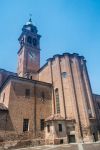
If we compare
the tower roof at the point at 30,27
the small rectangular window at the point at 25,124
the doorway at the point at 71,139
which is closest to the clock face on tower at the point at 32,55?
the tower roof at the point at 30,27

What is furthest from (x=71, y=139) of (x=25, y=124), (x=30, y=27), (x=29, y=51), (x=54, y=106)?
(x=30, y=27)

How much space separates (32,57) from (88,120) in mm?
20099

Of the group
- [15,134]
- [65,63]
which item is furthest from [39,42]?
[15,134]

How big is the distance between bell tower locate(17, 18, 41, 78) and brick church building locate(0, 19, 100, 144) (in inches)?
263

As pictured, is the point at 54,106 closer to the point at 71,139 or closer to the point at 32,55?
the point at 71,139

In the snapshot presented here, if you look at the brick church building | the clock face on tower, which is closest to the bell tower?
the clock face on tower

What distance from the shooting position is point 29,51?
33969 millimetres

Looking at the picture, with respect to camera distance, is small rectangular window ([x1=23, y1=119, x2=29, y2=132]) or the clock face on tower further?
the clock face on tower

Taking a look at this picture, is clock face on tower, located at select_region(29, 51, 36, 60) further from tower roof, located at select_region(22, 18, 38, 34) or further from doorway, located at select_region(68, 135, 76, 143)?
doorway, located at select_region(68, 135, 76, 143)

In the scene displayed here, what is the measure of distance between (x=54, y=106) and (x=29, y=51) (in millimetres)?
16871

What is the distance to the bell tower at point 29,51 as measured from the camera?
31656 mm

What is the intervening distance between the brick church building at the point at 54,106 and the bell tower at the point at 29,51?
6683 mm

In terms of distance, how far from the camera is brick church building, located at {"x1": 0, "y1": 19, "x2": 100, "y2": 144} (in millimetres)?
18188

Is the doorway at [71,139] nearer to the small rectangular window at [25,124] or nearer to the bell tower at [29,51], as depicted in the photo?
the small rectangular window at [25,124]
